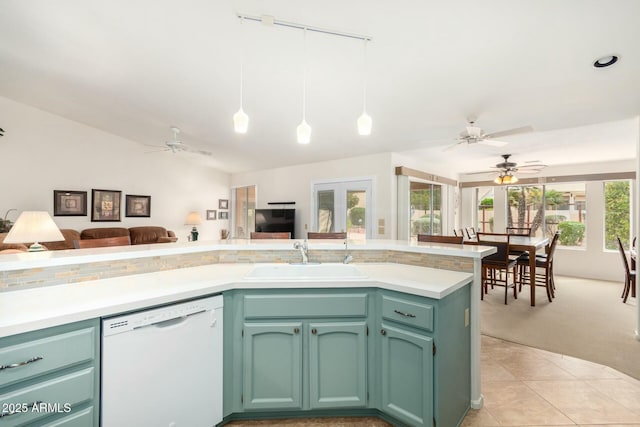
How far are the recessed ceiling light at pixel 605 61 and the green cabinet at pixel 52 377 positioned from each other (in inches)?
145

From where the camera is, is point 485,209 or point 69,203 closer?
point 69,203

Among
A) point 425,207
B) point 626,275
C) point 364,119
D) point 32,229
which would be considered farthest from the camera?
point 425,207

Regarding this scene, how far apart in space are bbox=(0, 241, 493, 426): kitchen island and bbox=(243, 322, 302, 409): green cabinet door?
263 mm

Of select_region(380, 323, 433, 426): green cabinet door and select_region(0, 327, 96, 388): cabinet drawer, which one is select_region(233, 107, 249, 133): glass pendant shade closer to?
select_region(0, 327, 96, 388): cabinet drawer

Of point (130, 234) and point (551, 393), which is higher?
point (130, 234)

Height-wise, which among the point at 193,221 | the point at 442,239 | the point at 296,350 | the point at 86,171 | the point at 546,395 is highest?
the point at 86,171

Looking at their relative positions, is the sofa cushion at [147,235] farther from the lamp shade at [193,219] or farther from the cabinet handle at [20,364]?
the cabinet handle at [20,364]

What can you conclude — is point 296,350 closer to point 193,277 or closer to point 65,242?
point 193,277

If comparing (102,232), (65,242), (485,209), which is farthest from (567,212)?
(65,242)

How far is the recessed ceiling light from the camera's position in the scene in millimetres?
2238

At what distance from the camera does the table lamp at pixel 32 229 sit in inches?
103

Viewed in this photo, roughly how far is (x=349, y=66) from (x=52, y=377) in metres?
2.88

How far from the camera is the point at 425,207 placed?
5879mm

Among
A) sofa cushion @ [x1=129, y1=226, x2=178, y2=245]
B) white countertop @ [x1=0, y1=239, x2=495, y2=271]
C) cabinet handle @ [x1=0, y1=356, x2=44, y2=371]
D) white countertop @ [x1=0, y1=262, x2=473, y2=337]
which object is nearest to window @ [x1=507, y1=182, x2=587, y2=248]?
white countertop @ [x1=0, y1=239, x2=495, y2=271]
